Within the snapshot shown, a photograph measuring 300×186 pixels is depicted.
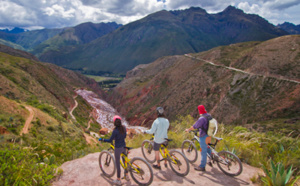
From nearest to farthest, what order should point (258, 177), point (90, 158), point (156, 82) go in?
point (258, 177), point (90, 158), point (156, 82)

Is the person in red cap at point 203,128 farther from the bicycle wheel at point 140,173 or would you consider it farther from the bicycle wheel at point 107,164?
the bicycle wheel at point 107,164

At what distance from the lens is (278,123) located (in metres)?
27.9

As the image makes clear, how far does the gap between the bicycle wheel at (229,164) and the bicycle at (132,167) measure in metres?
2.85

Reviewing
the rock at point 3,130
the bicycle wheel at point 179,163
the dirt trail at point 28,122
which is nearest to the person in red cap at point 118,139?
the bicycle wheel at point 179,163

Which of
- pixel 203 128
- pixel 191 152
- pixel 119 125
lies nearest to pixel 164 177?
pixel 191 152

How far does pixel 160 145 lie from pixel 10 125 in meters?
16.5

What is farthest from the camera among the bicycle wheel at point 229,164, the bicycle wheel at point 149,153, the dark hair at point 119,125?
the bicycle wheel at point 149,153

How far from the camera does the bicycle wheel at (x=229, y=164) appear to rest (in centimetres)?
664

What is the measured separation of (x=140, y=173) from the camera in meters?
6.25

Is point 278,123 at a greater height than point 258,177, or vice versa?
point 278,123

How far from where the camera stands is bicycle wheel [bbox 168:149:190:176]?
21.9 ft

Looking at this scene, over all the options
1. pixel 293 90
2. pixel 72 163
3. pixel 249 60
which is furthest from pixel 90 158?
pixel 249 60

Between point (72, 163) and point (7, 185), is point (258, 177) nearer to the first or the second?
point (72, 163)

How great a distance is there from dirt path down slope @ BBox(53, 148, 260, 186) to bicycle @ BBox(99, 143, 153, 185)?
251 mm
